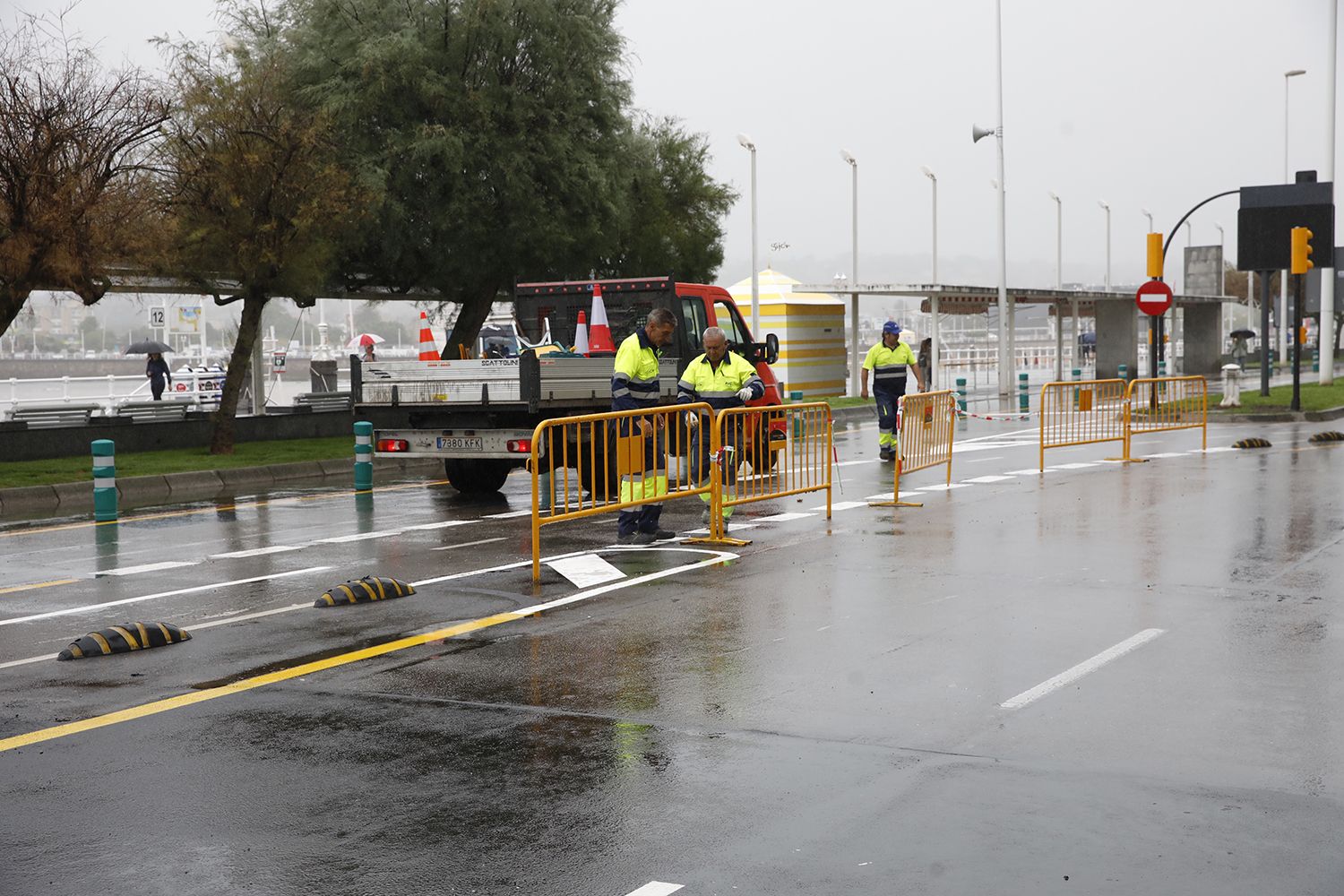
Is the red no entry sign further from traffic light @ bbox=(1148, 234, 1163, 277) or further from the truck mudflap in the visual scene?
the truck mudflap

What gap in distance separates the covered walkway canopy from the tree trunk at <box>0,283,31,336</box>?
26.2 m

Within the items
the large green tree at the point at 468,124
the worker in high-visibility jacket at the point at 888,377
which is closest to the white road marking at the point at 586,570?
the worker in high-visibility jacket at the point at 888,377

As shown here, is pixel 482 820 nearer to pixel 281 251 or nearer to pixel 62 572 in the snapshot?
pixel 62 572

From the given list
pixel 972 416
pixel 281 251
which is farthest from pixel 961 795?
pixel 972 416

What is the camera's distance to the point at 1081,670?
740cm

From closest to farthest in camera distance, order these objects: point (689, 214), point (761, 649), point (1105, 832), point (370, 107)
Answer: point (1105, 832)
point (761, 649)
point (370, 107)
point (689, 214)

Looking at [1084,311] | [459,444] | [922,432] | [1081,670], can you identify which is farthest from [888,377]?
[1084,311]

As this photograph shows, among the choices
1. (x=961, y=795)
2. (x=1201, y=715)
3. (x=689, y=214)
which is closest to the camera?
(x=961, y=795)

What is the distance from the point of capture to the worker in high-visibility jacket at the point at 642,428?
1211cm

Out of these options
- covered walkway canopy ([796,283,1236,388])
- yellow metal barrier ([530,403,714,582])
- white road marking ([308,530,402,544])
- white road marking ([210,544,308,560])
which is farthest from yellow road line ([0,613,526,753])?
covered walkway canopy ([796,283,1236,388])

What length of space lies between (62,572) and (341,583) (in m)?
2.70

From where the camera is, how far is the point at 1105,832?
194 inches

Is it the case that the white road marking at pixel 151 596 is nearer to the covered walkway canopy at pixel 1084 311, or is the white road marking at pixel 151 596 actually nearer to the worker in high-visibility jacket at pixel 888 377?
the worker in high-visibility jacket at pixel 888 377

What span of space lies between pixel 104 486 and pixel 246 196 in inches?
331
